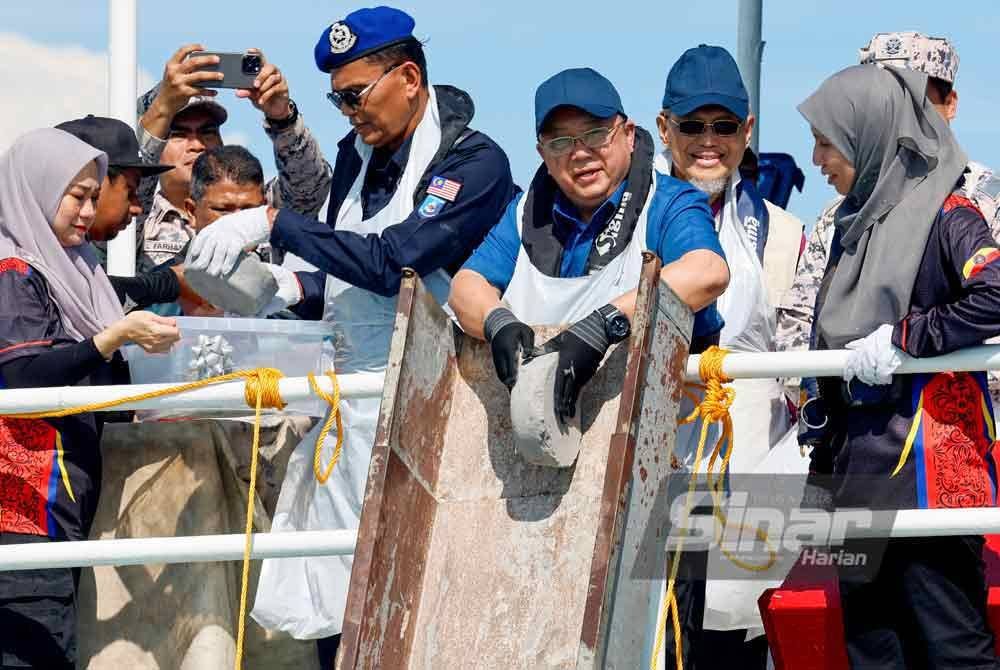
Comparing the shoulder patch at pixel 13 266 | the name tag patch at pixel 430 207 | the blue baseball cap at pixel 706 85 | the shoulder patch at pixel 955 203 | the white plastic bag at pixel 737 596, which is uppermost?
the blue baseball cap at pixel 706 85

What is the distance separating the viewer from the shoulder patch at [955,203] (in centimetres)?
413

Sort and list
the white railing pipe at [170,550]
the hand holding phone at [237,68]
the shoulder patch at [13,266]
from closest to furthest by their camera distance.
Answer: the white railing pipe at [170,550], the shoulder patch at [13,266], the hand holding phone at [237,68]

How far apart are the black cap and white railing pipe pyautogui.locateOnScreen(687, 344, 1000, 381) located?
2.04 m

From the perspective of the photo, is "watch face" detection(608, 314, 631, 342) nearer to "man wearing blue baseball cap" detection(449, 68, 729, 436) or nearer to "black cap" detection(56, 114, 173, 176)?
"man wearing blue baseball cap" detection(449, 68, 729, 436)

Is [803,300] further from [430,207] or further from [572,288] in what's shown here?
[430,207]

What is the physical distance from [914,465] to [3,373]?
2.30m

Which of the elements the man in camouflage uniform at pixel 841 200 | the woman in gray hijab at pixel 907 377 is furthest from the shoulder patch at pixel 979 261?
the man in camouflage uniform at pixel 841 200

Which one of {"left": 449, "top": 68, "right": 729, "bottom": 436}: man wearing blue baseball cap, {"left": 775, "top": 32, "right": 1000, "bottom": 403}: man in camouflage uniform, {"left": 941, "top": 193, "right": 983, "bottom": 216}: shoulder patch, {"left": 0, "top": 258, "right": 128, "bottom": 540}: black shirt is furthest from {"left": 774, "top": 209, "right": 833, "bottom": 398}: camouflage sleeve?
{"left": 0, "top": 258, "right": 128, "bottom": 540}: black shirt

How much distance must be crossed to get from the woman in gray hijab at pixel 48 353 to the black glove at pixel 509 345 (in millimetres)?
989

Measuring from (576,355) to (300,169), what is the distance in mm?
2203

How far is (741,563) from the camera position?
471cm

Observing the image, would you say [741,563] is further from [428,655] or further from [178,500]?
[178,500]

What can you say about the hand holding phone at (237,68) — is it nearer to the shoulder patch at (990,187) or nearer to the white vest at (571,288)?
the white vest at (571,288)

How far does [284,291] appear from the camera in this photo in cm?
527
